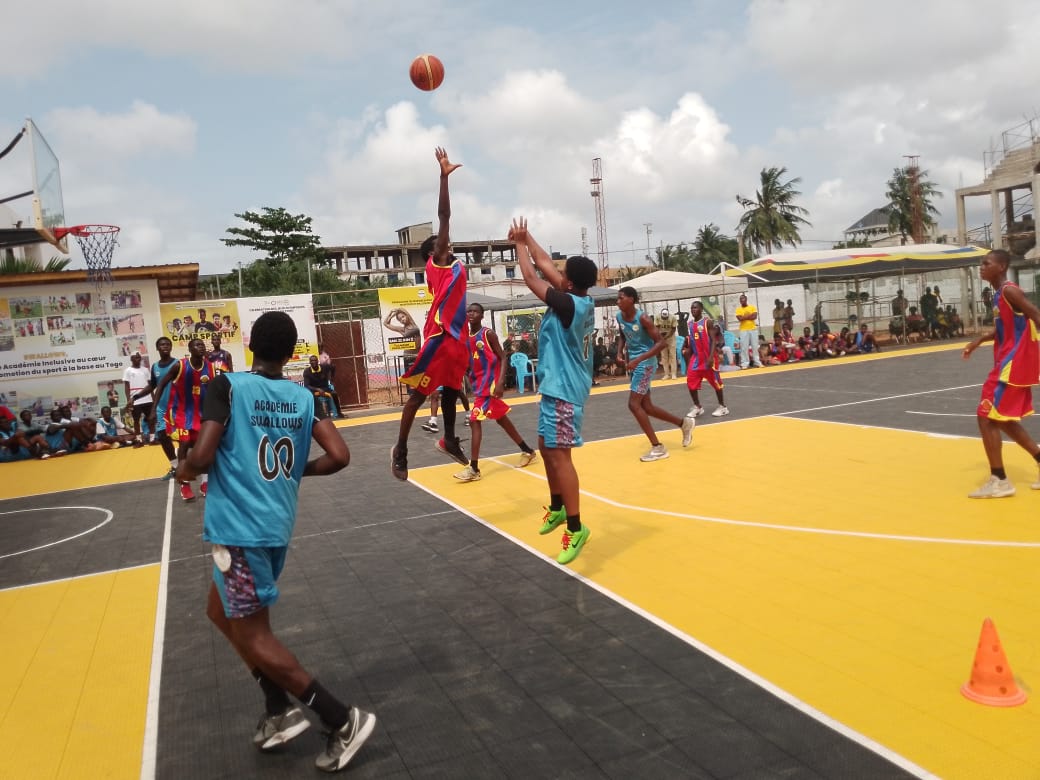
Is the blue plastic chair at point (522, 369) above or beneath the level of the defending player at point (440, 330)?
beneath

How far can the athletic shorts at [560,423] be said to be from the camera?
5.94 m

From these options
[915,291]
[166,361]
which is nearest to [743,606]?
[166,361]

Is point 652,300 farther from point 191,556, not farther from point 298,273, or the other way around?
point 298,273

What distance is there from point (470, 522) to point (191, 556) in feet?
8.27

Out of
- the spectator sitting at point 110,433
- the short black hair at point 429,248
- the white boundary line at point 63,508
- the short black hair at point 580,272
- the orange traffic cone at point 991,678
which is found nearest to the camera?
the orange traffic cone at point 991,678

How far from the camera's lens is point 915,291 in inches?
1297

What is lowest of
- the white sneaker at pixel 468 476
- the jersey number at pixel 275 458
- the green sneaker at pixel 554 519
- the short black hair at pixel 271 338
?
the white sneaker at pixel 468 476

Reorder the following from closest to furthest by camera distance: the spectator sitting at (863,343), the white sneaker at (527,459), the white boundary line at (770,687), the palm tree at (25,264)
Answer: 1. the white boundary line at (770,687)
2. the white sneaker at (527,459)
3. the palm tree at (25,264)
4. the spectator sitting at (863,343)

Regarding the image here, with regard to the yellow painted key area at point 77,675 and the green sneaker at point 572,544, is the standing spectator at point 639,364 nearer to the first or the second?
the green sneaker at point 572,544

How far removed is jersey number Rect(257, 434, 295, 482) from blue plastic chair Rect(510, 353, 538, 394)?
18.1 meters

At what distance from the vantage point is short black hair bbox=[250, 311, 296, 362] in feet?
11.6

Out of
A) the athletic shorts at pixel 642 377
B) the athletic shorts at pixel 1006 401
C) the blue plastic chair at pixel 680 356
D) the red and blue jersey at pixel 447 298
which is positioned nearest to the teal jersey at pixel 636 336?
the athletic shorts at pixel 642 377

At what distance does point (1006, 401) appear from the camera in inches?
274

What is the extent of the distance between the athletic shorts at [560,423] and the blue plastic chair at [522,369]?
1560 centimetres
